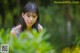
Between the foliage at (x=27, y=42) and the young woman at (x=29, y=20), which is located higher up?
the young woman at (x=29, y=20)

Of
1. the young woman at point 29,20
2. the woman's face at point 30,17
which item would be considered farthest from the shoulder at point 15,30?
the woman's face at point 30,17

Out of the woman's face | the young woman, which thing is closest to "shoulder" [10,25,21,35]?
the young woman

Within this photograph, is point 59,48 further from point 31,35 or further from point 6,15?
point 6,15

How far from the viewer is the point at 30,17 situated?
350 cm

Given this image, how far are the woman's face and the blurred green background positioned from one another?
0.20ft

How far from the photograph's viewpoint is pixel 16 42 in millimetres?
3479

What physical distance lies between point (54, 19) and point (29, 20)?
254 mm

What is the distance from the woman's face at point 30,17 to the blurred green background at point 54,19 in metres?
0.06

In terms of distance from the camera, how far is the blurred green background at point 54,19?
138 inches

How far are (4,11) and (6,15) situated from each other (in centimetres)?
5

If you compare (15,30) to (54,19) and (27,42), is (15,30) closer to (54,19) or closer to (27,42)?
(27,42)

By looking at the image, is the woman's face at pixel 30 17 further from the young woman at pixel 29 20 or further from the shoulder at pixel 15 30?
the shoulder at pixel 15 30

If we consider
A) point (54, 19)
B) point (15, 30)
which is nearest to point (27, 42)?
point (15, 30)

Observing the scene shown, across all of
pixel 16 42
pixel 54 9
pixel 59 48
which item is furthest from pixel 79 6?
pixel 16 42
